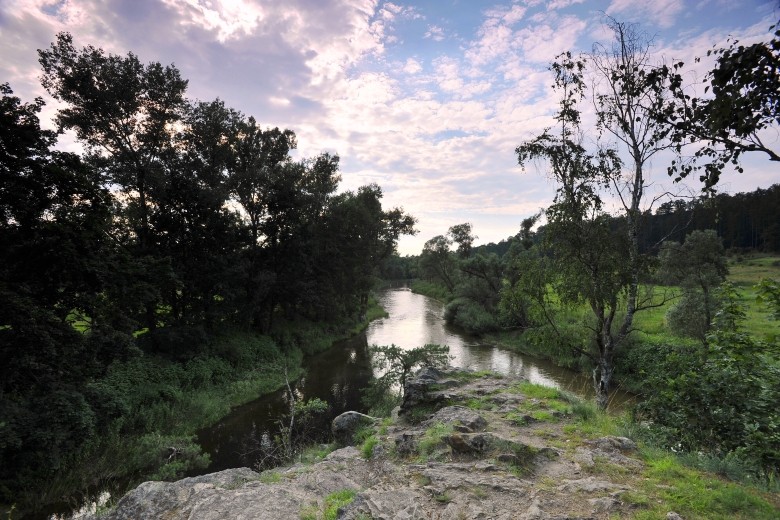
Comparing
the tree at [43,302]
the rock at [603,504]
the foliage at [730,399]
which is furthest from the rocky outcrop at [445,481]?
the tree at [43,302]

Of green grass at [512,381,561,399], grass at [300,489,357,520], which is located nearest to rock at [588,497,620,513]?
grass at [300,489,357,520]

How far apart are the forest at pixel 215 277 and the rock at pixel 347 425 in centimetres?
532

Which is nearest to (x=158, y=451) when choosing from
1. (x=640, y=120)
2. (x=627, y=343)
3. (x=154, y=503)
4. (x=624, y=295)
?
(x=154, y=503)

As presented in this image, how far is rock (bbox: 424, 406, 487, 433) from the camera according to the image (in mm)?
7383

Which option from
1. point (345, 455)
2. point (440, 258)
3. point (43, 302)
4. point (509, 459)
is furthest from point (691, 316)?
point (440, 258)

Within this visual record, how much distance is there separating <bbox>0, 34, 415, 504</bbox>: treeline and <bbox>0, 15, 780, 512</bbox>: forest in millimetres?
74

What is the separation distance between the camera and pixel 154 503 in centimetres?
546

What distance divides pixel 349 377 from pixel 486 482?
59.2 feet

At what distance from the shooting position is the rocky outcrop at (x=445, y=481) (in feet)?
15.6

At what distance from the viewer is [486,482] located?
539cm

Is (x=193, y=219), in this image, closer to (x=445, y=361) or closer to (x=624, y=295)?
(x=445, y=361)

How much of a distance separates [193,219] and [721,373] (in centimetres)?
2242

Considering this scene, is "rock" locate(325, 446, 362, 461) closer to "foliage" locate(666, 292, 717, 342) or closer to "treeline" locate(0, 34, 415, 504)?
"treeline" locate(0, 34, 415, 504)

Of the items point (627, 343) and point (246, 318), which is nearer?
point (627, 343)
